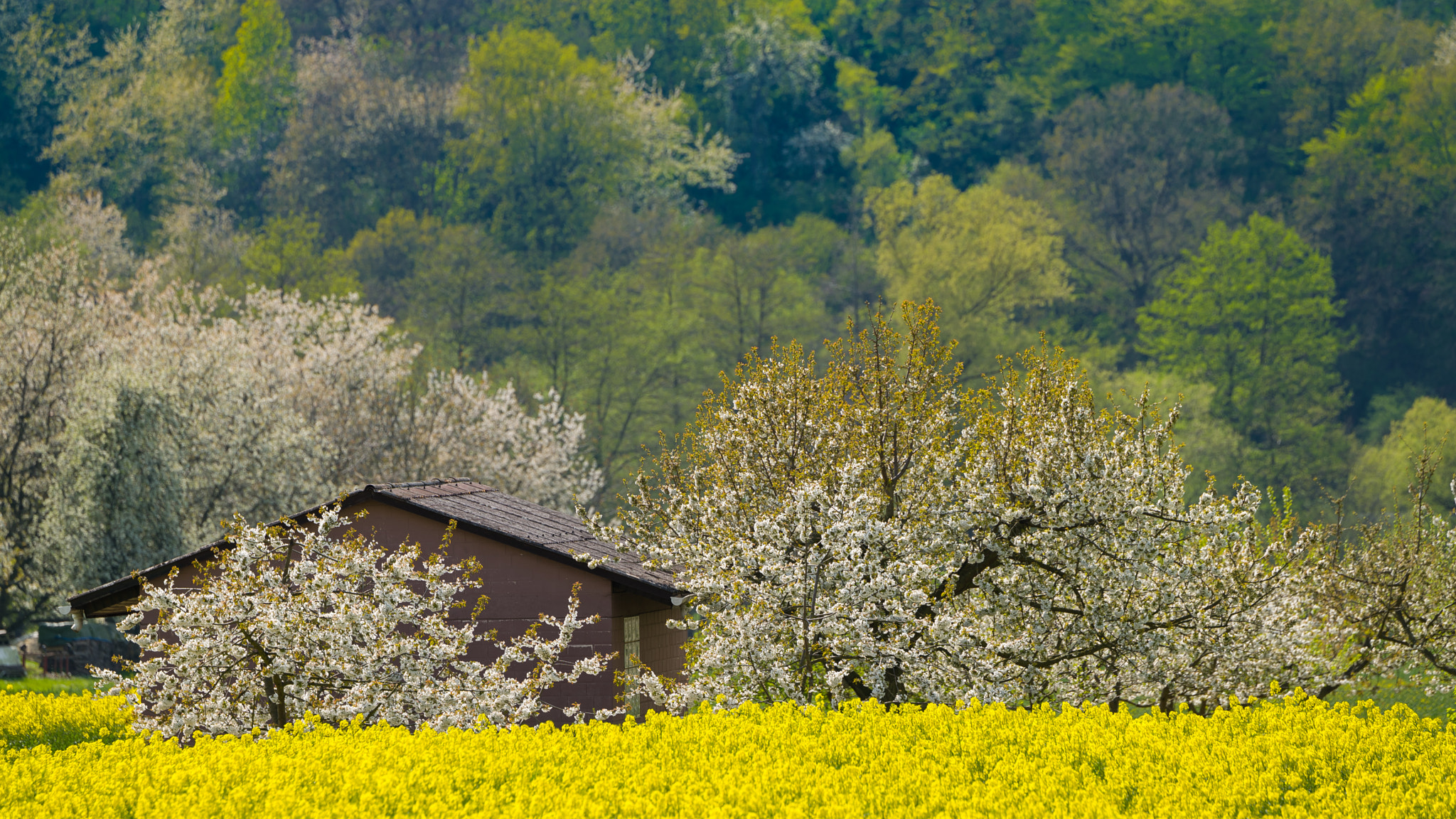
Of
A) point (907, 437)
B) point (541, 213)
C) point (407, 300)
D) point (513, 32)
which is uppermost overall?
point (513, 32)

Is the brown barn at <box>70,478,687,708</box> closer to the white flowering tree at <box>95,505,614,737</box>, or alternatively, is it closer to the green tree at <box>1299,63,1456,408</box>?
the white flowering tree at <box>95,505,614,737</box>

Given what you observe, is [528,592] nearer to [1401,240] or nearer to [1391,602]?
[1391,602]

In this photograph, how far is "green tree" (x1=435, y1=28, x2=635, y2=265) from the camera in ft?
246

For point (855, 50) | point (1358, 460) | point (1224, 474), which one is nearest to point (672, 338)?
point (1224, 474)

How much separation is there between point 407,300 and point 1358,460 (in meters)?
40.5

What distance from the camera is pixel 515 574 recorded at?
19.2m

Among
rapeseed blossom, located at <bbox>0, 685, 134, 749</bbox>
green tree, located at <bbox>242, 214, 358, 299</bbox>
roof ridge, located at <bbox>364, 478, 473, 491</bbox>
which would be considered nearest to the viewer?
rapeseed blossom, located at <bbox>0, 685, 134, 749</bbox>

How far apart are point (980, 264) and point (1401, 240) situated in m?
21.4

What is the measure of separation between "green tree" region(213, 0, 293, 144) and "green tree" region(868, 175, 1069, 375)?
38.7 metres

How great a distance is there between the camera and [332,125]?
80500mm

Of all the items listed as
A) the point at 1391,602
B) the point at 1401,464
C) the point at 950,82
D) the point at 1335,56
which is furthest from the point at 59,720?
the point at 950,82

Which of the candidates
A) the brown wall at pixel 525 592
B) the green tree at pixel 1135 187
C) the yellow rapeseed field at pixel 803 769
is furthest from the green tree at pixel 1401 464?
the yellow rapeseed field at pixel 803 769

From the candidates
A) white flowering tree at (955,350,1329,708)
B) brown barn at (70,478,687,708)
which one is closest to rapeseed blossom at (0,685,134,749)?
brown barn at (70,478,687,708)

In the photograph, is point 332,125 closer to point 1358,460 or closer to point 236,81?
point 236,81
